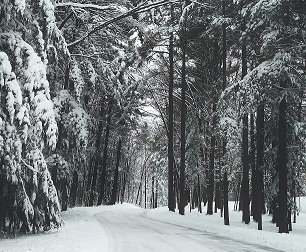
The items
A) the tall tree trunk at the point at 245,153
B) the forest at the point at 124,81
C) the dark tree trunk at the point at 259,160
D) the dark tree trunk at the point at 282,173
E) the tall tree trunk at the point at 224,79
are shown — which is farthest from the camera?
the tall tree trunk at the point at 224,79

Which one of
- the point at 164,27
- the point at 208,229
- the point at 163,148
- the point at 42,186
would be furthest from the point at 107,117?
the point at 42,186

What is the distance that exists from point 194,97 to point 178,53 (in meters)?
3.72

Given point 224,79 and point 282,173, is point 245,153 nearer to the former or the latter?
point 282,173

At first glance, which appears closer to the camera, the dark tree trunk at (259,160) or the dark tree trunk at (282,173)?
the dark tree trunk at (282,173)

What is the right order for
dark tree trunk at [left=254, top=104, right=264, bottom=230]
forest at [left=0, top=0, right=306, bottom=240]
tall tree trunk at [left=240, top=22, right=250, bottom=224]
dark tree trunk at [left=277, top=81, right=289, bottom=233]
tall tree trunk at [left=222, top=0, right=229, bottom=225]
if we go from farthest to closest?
tall tree trunk at [left=222, top=0, right=229, bottom=225]
tall tree trunk at [left=240, top=22, right=250, bottom=224]
dark tree trunk at [left=254, top=104, right=264, bottom=230]
dark tree trunk at [left=277, top=81, right=289, bottom=233]
forest at [left=0, top=0, right=306, bottom=240]

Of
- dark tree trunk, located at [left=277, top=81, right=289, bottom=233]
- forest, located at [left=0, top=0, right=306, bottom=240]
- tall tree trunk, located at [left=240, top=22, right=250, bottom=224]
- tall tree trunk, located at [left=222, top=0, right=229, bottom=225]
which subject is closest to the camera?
forest, located at [left=0, top=0, right=306, bottom=240]

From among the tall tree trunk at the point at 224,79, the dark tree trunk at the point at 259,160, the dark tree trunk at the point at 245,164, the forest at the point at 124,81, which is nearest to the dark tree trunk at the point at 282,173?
the forest at the point at 124,81

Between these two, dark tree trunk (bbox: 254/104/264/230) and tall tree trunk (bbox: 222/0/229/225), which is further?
tall tree trunk (bbox: 222/0/229/225)

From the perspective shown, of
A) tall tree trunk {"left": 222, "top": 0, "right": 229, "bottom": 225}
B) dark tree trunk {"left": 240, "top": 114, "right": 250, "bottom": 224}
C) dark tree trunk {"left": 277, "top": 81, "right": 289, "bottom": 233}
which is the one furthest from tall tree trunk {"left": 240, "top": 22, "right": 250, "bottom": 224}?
dark tree trunk {"left": 277, "top": 81, "right": 289, "bottom": 233}

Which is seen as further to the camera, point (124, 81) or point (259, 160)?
point (124, 81)

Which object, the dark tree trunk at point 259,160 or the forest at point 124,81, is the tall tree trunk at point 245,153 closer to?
the forest at point 124,81

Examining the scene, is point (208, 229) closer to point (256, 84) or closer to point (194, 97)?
point (256, 84)

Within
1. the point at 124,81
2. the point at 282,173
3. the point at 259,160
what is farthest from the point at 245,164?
the point at 124,81

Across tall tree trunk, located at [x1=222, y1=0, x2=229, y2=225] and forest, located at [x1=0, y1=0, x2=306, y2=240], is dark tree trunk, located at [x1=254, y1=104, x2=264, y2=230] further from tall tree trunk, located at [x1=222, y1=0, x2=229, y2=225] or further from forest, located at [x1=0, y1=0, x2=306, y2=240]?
tall tree trunk, located at [x1=222, y1=0, x2=229, y2=225]
